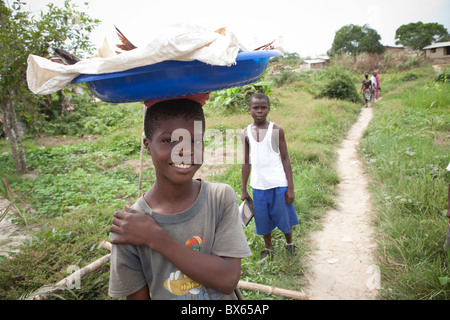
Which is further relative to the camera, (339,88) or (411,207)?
(339,88)

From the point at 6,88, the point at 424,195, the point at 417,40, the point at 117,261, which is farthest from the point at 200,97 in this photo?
the point at 417,40

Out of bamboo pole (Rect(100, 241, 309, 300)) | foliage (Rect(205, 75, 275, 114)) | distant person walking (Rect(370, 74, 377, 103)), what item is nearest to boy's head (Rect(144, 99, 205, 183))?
bamboo pole (Rect(100, 241, 309, 300))

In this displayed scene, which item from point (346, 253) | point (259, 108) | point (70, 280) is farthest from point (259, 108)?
point (70, 280)

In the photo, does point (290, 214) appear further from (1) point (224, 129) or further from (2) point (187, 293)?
(1) point (224, 129)

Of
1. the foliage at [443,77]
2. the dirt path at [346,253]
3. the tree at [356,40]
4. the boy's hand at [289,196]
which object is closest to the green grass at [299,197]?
the dirt path at [346,253]

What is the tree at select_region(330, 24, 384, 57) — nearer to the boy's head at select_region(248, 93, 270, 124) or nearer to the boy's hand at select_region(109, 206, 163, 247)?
the boy's head at select_region(248, 93, 270, 124)

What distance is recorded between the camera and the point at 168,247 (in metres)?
1.02

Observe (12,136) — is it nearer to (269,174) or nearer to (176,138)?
(269,174)

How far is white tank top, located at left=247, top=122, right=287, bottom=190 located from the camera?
2.76 meters

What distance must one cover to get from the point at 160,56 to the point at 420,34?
54668 millimetres

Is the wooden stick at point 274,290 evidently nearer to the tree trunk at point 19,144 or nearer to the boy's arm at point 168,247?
the boy's arm at point 168,247

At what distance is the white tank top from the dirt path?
94cm

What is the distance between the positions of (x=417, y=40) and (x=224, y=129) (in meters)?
46.5

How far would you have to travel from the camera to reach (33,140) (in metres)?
8.93
